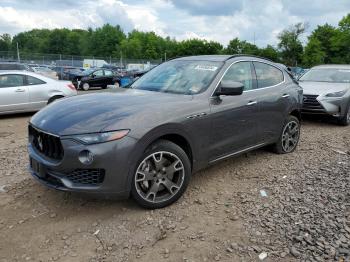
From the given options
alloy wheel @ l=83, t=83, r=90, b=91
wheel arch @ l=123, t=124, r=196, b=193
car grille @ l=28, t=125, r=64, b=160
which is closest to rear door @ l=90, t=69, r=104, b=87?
alloy wheel @ l=83, t=83, r=90, b=91

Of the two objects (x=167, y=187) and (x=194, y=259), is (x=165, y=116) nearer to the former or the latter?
(x=167, y=187)

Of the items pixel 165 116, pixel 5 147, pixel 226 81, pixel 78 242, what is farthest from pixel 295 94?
pixel 5 147

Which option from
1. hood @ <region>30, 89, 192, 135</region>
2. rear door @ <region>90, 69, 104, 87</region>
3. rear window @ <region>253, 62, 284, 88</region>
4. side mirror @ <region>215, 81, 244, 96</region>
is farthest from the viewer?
rear door @ <region>90, 69, 104, 87</region>

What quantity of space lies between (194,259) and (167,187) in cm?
101

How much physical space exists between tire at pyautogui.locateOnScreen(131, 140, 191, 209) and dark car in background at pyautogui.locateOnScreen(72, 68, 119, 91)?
20024 mm

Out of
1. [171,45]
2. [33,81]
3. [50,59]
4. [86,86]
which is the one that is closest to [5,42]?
[171,45]

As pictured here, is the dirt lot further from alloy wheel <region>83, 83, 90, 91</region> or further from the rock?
alloy wheel <region>83, 83, 90, 91</region>

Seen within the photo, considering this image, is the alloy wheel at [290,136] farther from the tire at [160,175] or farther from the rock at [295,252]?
the rock at [295,252]

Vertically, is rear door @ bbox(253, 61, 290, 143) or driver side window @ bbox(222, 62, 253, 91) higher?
driver side window @ bbox(222, 62, 253, 91)

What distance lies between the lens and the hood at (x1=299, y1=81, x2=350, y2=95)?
8812 mm

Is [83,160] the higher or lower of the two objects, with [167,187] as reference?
higher

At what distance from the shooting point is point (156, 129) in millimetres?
3650

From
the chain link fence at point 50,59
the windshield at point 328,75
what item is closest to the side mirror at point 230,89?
the windshield at point 328,75

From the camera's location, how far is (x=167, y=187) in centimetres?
389
